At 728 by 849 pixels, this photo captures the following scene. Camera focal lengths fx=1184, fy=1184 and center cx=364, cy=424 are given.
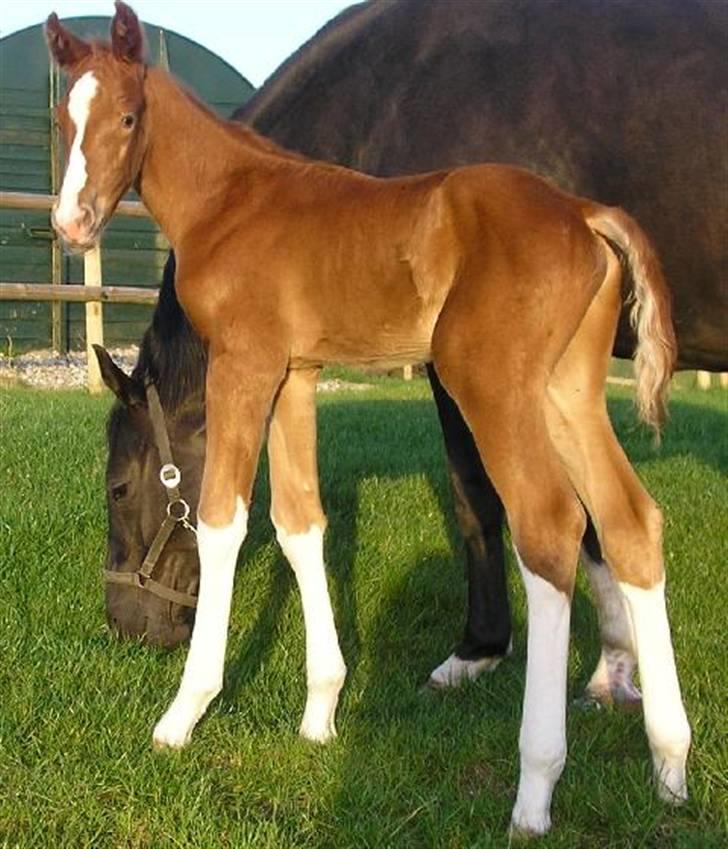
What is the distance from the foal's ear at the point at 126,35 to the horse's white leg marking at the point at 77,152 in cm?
11

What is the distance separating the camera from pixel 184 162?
10.9 feet

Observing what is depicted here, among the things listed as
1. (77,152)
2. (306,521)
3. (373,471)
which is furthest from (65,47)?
(373,471)

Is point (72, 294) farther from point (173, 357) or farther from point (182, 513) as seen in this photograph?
point (182, 513)

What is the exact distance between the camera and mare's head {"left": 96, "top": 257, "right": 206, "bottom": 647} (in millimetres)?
4062

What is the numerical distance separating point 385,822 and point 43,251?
14571mm

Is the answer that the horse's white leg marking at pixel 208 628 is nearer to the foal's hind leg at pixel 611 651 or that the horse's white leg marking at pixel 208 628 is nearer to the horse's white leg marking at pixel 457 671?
the horse's white leg marking at pixel 457 671

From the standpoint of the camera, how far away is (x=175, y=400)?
4.14m

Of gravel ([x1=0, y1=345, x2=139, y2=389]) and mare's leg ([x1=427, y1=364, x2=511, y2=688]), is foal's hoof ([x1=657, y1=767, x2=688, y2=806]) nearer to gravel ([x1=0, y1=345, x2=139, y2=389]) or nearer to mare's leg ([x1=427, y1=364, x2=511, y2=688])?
mare's leg ([x1=427, y1=364, x2=511, y2=688])

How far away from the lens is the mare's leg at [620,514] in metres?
2.76

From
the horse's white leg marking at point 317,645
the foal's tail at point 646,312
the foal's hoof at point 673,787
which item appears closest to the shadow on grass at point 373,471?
the horse's white leg marking at point 317,645

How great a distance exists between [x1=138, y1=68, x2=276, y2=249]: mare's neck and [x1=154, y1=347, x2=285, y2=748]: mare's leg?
498mm

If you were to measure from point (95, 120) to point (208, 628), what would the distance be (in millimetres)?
1333

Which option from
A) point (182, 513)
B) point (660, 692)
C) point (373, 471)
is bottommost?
point (373, 471)

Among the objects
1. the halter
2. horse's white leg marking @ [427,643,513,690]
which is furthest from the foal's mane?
horse's white leg marking @ [427,643,513,690]
